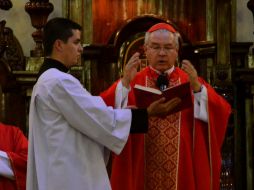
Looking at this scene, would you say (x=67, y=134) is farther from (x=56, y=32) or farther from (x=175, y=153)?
(x=175, y=153)

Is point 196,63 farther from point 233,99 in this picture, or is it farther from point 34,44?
point 34,44

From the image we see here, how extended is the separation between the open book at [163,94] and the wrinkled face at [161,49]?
2.07 feet

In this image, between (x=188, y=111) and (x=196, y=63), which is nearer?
(x=188, y=111)

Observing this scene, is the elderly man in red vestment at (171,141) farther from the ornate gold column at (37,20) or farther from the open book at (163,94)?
the ornate gold column at (37,20)

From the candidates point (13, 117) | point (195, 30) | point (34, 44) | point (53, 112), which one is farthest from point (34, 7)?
point (53, 112)

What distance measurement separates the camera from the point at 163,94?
4016mm

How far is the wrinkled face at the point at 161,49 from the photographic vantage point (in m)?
4.73

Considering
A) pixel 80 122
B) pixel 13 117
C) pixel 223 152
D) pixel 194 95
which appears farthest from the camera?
pixel 13 117

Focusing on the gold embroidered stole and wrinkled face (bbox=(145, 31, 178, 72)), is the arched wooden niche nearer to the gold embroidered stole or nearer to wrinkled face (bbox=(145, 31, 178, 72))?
wrinkled face (bbox=(145, 31, 178, 72))

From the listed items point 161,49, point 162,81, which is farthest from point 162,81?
point 161,49

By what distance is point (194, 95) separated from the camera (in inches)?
182

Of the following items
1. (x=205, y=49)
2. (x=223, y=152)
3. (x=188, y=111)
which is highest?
(x=205, y=49)

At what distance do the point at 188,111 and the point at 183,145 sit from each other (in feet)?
0.75

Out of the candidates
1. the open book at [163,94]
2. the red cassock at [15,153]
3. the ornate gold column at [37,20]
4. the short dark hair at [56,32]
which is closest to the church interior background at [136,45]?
the ornate gold column at [37,20]
